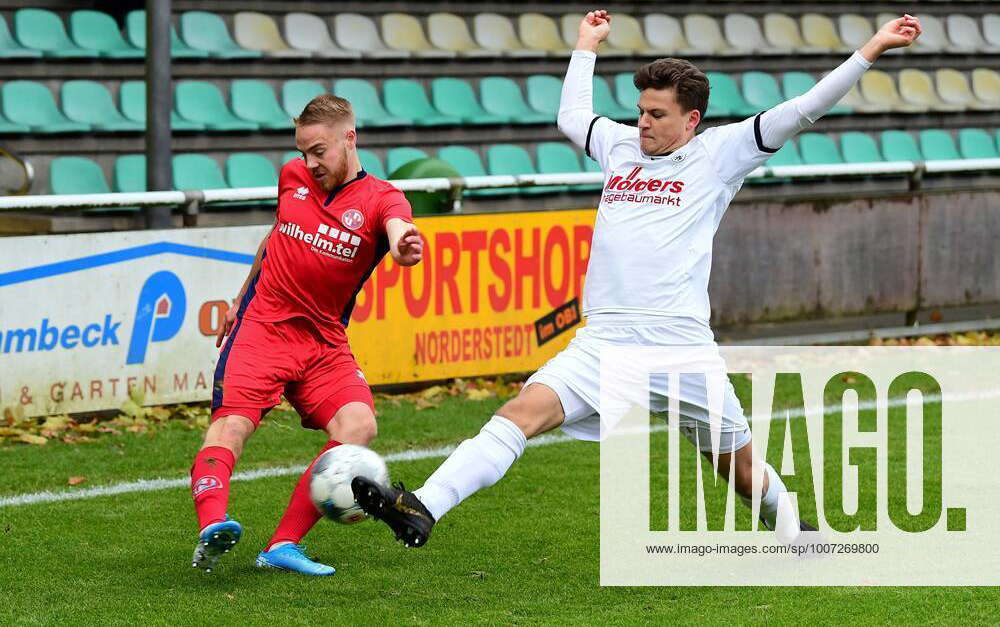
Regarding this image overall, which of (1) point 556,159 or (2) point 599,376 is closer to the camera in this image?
(2) point 599,376

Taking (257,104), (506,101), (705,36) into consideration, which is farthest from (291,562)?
(705,36)

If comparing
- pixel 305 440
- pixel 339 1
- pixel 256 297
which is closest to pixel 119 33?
pixel 339 1

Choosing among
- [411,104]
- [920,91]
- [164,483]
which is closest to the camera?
[164,483]

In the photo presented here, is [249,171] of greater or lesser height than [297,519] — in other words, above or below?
above

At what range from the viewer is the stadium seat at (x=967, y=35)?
1786cm

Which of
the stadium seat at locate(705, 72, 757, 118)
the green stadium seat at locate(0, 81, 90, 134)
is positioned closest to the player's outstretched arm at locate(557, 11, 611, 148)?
the green stadium seat at locate(0, 81, 90, 134)

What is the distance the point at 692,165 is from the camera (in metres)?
5.45

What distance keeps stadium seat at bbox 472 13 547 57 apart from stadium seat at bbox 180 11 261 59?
244 centimetres

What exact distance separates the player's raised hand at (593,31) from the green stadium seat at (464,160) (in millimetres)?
7244

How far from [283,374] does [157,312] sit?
3.32 meters

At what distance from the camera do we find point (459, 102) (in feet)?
45.9

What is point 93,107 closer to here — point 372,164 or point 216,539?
point 372,164

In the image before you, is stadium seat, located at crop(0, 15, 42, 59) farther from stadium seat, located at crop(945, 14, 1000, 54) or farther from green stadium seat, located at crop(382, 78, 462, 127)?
stadium seat, located at crop(945, 14, 1000, 54)

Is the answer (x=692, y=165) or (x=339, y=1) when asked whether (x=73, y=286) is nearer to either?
(x=692, y=165)
